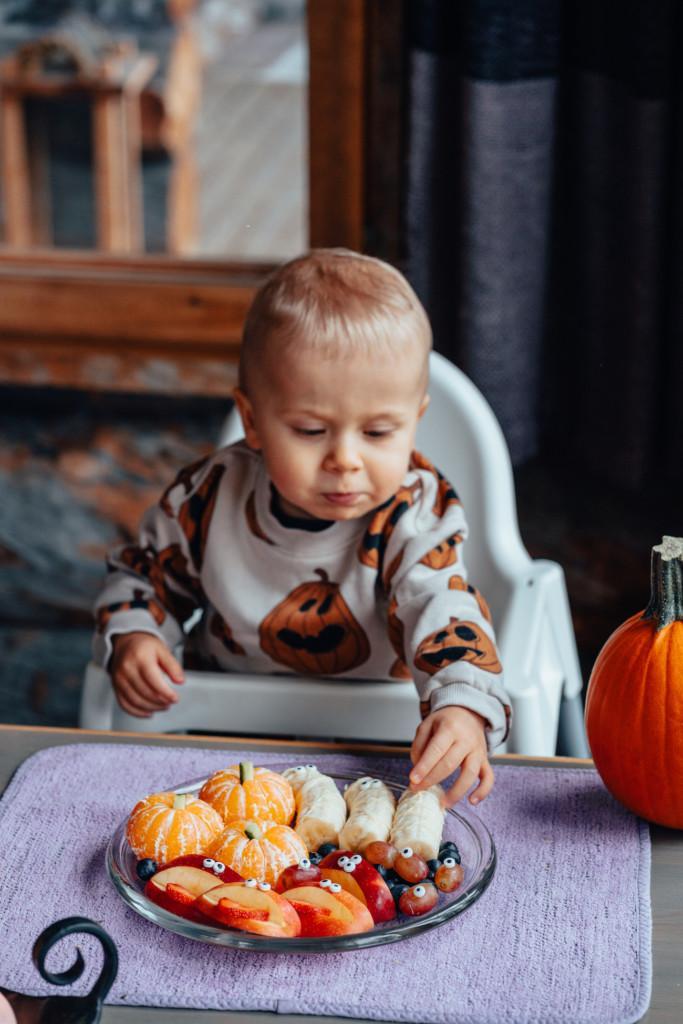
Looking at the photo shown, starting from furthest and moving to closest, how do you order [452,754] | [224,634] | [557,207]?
1. [557,207]
2. [224,634]
3. [452,754]

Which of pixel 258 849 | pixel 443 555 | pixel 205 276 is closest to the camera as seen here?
pixel 258 849

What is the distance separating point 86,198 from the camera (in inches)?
99.6

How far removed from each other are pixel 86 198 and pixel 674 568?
1.92m

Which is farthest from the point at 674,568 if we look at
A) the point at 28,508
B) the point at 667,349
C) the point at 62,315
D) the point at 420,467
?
the point at 28,508

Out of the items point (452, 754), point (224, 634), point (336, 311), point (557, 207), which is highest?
point (336, 311)

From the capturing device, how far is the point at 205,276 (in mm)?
2207

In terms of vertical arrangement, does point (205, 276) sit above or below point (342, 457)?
below

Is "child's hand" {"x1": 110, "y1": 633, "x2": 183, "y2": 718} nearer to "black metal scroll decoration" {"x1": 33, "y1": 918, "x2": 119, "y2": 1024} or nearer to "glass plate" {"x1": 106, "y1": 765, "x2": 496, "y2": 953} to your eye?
"glass plate" {"x1": 106, "y1": 765, "x2": 496, "y2": 953}

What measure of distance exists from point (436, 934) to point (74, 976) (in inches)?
8.4

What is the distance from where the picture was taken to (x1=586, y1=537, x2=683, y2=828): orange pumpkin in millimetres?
866

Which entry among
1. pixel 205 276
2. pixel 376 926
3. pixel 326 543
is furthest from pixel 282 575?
pixel 205 276

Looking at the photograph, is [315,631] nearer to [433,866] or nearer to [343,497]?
[343,497]

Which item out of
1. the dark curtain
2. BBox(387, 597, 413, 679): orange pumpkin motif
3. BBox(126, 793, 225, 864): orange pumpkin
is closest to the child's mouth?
BBox(387, 597, 413, 679): orange pumpkin motif

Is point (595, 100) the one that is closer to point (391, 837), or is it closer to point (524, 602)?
point (524, 602)
